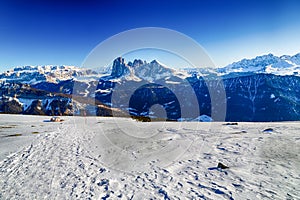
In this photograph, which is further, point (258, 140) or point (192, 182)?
point (258, 140)

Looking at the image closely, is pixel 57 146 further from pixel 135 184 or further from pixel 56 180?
pixel 135 184

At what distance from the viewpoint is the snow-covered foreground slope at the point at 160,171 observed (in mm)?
8477

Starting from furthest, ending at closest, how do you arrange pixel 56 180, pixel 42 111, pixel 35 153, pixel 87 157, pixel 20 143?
1. pixel 42 111
2. pixel 20 143
3. pixel 35 153
4. pixel 87 157
5. pixel 56 180

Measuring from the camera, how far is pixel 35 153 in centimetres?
1585

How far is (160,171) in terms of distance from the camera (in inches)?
429

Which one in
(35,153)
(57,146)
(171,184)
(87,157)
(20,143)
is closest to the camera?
(171,184)

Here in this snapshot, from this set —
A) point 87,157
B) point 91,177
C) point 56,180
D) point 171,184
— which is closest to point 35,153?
point 87,157

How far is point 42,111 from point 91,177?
195 metres

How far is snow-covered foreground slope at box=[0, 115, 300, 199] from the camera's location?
27.8 ft

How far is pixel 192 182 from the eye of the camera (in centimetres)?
929

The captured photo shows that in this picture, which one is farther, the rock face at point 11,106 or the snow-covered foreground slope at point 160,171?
the rock face at point 11,106

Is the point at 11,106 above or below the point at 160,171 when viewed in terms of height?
below

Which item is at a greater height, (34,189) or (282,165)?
(282,165)

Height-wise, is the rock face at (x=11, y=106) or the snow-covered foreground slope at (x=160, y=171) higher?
the snow-covered foreground slope at (x=160, y=171)
